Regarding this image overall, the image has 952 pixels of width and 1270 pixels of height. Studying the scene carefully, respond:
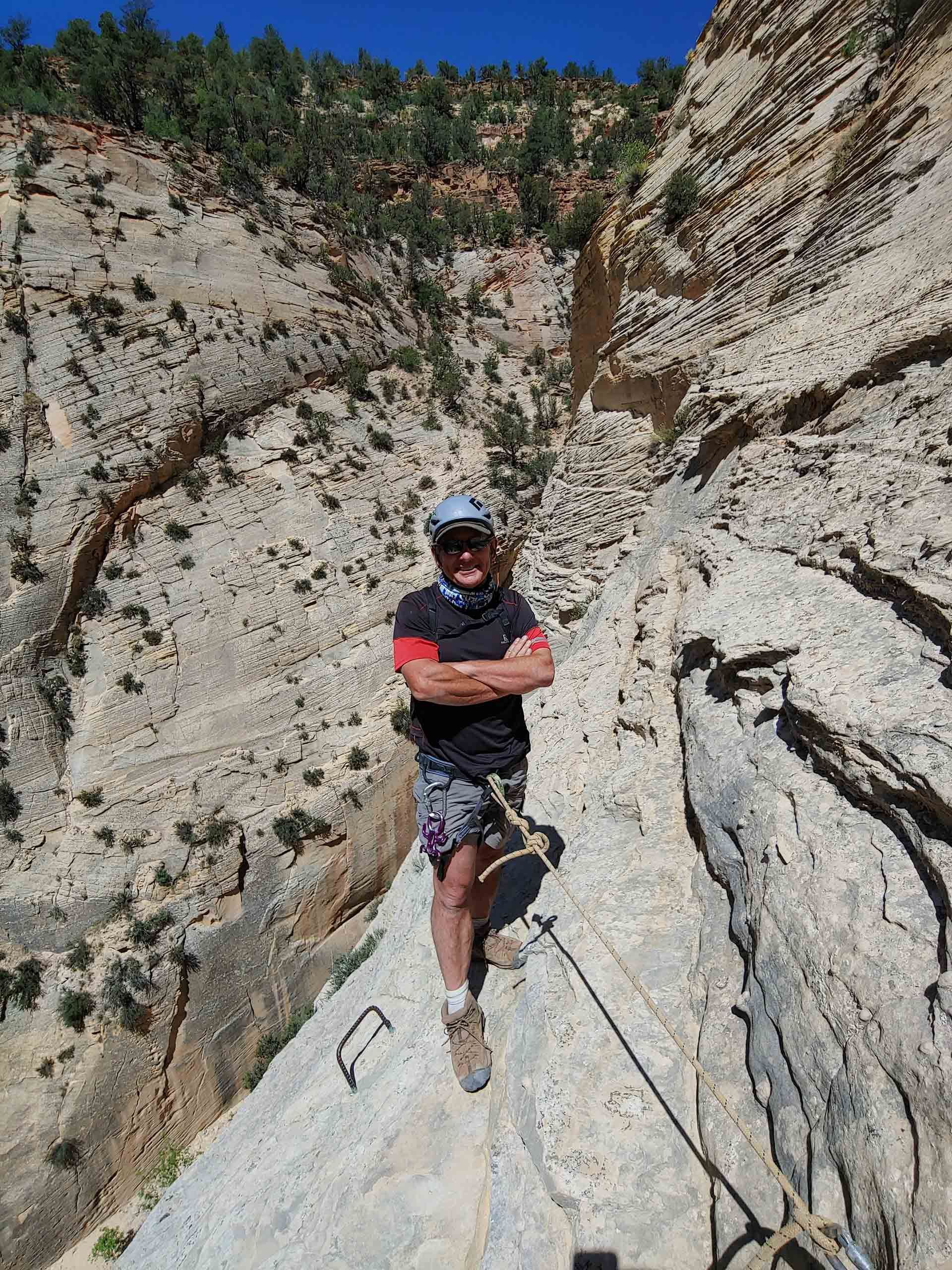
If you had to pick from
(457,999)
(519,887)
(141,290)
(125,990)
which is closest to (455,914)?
(457,999)

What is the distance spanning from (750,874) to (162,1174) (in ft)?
43.4

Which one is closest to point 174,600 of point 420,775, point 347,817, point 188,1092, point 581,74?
point 347,817

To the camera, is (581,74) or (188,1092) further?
(581,74)

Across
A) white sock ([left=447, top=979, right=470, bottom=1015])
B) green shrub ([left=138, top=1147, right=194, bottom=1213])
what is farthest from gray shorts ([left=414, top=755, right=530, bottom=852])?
green shrub ([left=138, top=1147, right=194, bottom=1213])

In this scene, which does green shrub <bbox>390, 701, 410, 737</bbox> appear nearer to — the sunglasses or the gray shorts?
the gray shorts

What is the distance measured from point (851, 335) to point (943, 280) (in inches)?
24.4

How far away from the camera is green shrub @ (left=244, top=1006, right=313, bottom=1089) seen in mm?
10547

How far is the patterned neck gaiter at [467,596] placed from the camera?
2303mm

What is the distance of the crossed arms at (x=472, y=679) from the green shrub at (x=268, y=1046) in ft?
36.6

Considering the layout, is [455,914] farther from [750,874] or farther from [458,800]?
[750,874]

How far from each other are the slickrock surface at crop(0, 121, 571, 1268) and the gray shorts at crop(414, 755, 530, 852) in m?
10.1

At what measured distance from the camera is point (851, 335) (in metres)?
4.30

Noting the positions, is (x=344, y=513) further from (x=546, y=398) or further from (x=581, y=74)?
(x=581, y=74)

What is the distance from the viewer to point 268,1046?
35.0ft
